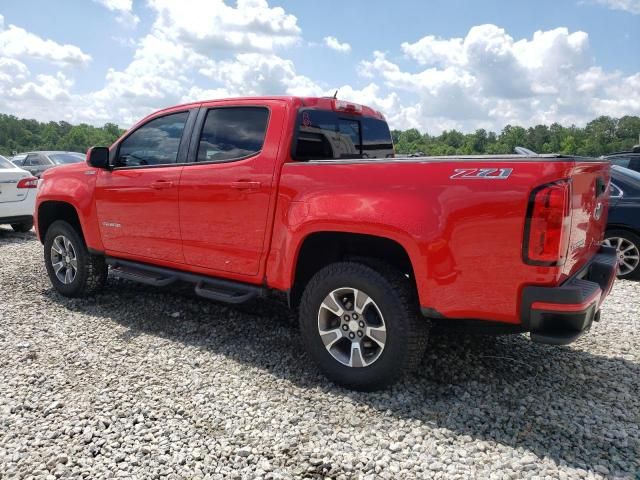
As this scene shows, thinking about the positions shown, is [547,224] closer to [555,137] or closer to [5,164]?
[5,164]

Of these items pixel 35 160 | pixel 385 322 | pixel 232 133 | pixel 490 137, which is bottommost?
pixel 385 322

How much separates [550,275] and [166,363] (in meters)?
2.67

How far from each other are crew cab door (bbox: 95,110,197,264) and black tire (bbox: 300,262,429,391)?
148 centimetres

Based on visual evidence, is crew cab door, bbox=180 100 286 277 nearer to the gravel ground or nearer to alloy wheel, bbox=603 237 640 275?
the gravel ground

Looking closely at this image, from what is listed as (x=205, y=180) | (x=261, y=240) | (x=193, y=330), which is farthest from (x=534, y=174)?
(x=193, y=330)

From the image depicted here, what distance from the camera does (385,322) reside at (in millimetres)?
3070

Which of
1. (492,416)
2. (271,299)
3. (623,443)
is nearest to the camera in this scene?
(623,443)

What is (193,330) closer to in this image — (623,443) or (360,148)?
(360,148)

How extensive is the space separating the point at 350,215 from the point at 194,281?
171 centimetres

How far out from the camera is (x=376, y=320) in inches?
126

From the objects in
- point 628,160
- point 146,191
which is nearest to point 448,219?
point 146,191

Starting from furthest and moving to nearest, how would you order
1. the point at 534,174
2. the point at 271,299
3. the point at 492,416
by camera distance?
the point at 271,299
the point at 492,416
the point at 534,174

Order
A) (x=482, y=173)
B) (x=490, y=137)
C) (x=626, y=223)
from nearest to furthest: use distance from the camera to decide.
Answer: (x=482, y=173)
(x=626, y=223)
(x=490, y=137)

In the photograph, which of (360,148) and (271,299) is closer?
(360,148)
